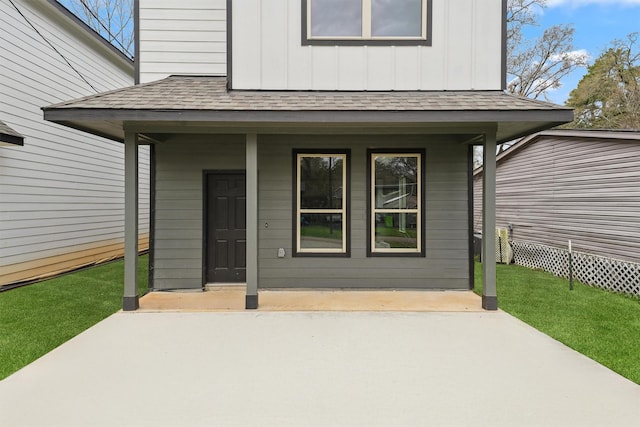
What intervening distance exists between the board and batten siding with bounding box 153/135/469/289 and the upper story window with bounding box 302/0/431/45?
1.48 m

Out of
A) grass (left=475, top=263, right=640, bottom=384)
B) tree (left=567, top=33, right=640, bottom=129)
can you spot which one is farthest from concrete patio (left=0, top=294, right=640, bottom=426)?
tree (left=567, top=33, right=640, bottom=129)

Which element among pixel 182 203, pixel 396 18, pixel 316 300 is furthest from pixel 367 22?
pixel 316 300

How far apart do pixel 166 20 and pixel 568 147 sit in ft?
28.5

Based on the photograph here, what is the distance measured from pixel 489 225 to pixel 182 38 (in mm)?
5823

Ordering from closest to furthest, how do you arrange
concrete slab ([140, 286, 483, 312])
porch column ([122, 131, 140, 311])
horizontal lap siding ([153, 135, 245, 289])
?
porch column ([122, 131, 140, 311])
concrete slab ([140, 286, 483, 312])
horizontal lap siding ([153, 135, 245, 289])

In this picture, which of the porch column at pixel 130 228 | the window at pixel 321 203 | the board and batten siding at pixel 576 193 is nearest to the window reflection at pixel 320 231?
the window at pixel 321 203

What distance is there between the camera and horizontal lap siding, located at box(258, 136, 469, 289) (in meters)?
6.12

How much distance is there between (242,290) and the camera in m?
6.13

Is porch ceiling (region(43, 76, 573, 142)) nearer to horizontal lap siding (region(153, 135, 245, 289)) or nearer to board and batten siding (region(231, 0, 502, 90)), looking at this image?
board and batten siding (region(231, 0, 502, 90))

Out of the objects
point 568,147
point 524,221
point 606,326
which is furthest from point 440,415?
point 524,221

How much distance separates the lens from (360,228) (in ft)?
20.1

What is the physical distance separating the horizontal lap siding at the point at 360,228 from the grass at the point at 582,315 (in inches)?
41.2

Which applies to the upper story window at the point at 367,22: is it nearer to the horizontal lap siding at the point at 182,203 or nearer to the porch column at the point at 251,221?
the porch column at the point at 251,221

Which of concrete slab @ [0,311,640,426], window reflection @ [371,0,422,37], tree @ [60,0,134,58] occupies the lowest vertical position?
concrete slab @ [0,311,640,426]
